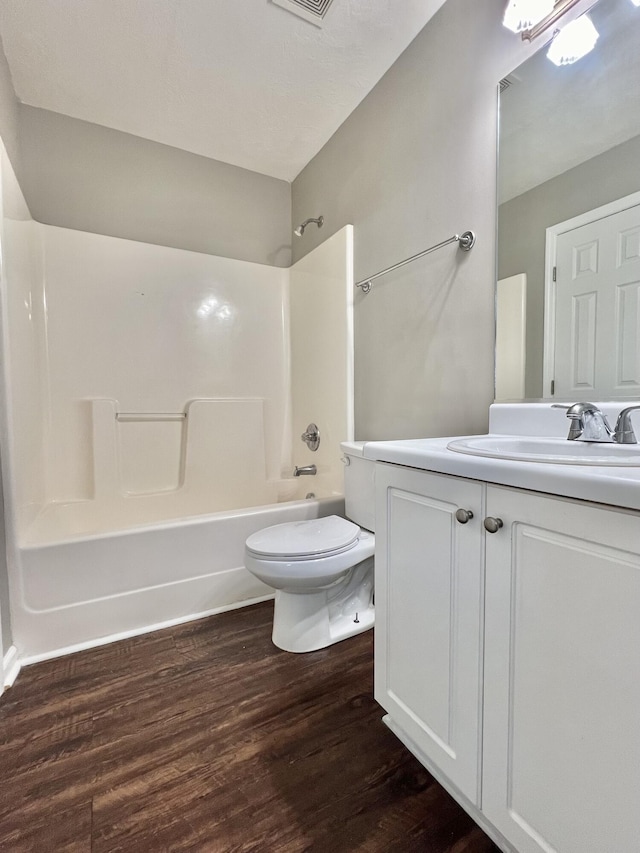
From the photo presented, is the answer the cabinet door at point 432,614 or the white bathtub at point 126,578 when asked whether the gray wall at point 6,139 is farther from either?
the cabinet door at point 432,614

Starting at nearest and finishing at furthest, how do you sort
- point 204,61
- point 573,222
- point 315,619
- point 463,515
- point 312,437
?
point 463,515, point 573,222, point 315,619, point 204,61, point 312,437

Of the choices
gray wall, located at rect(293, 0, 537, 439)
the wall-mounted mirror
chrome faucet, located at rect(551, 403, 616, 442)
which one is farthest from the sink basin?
gray wall, located at rect(293, 0, 537, 439)

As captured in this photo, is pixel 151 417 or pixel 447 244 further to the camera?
pixel 151 417

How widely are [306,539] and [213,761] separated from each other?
64cm

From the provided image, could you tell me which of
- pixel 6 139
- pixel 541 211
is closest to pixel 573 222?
pixel 541 211

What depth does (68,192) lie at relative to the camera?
203 cm

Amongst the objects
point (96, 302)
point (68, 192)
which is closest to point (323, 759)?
point (96, 302)

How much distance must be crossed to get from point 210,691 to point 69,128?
2.69 meters

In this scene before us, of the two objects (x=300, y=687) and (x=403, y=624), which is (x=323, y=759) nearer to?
(x=300, y=687)

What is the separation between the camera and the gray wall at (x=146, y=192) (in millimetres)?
1973

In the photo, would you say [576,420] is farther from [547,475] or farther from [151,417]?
[151,417]

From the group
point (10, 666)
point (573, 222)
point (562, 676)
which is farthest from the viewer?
point (10, 666)

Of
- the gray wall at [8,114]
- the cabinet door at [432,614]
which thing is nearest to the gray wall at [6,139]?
the gray wall at [8,114]

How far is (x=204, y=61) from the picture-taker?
1.66m
